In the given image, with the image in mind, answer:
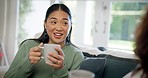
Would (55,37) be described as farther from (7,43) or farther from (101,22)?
(7,43)

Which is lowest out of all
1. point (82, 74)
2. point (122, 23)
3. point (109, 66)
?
point (109, 66)

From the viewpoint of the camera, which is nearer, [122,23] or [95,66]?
[95,66]

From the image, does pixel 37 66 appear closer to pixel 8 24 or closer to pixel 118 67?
pixel 118 67

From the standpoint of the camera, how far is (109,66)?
141 centimetres

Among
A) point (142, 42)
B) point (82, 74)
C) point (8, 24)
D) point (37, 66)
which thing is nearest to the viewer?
point (142, 42)

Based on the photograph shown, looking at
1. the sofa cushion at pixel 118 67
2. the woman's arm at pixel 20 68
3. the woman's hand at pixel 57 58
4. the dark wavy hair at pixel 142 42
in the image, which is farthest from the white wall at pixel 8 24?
the dark wavy hair at pixel 142 42

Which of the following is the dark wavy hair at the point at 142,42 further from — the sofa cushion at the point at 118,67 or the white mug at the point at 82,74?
the sofa cushion at the point at 118,67

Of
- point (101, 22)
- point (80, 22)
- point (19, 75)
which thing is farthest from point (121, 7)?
point (19, 75)

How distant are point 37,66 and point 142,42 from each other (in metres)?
0.89

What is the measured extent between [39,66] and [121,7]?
5.32ft

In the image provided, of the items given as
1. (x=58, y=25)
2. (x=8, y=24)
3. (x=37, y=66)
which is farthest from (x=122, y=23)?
(x=8, y=24)

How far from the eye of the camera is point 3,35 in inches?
125

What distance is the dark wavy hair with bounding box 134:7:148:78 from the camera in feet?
1.91

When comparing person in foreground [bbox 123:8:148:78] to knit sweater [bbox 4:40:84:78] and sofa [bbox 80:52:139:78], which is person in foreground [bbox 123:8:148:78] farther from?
sofa [bbox 80:52:139:78]
